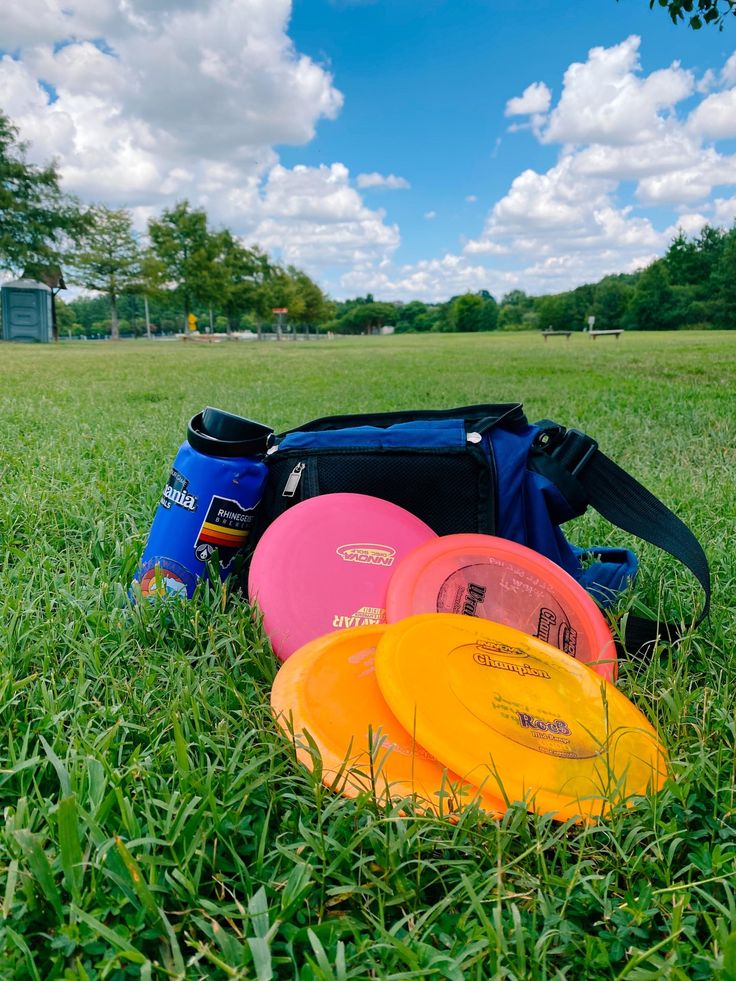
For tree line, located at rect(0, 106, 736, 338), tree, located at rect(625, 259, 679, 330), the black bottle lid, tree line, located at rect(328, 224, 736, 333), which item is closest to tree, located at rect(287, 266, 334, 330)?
tree line, located at rect(0, 106, 736, 338)

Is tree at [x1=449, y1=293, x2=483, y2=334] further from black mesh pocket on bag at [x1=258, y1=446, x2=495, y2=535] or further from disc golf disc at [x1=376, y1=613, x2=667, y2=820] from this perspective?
disc golf disc at [x1=376, y1=613, x2=667, y2=820]

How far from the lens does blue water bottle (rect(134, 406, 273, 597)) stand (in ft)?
6.36

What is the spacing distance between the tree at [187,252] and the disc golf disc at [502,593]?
4365 cm

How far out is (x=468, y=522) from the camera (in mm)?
2037

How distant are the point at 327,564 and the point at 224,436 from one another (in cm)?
55

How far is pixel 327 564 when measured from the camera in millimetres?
1787

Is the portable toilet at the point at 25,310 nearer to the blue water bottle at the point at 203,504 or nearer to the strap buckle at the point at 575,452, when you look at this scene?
the blue water bottle at the point at 203,504

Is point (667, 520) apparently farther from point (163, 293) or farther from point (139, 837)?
point (163, 293)

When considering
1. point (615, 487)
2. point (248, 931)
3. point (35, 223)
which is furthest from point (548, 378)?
point (35, 223)

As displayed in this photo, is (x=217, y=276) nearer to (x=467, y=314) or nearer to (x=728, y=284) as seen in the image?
(x=728, y=284)

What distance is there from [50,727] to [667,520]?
1.75 metres

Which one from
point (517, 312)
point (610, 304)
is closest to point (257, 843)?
point (610, 304)

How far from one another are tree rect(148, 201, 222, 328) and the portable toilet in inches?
438

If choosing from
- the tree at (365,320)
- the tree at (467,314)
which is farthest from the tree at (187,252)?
the tree at (365,320)
